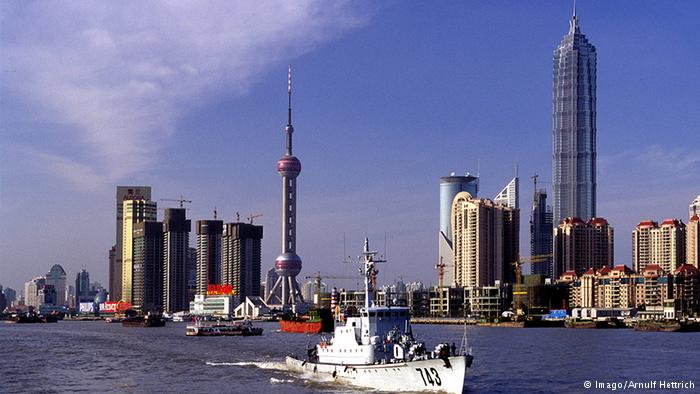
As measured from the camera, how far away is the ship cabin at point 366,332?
88250 millimetres

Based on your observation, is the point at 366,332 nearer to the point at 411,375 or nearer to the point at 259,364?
the point at 411,375

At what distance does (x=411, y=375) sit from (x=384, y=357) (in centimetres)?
A: 658

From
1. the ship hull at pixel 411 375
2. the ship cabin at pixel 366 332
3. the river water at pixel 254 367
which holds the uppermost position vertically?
the ship cabin at pixel 366 332

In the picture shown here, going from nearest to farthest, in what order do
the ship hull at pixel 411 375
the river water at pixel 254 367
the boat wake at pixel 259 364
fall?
the ship hull at pixel 411 375 < the river water at pixel 254 367 < the boat wake at pixel 259 364

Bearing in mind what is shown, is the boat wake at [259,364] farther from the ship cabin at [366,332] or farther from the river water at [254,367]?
the ship cabin at [366,332]

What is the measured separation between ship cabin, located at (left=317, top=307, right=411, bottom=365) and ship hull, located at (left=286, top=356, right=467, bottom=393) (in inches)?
56.2

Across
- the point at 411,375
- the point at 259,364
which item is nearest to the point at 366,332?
the point at 411,375

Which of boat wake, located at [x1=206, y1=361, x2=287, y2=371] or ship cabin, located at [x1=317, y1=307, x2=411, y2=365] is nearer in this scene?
ship cabin, located at [x1=317, y1=307, x2=411, y2=365]

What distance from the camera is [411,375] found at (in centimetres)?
8188

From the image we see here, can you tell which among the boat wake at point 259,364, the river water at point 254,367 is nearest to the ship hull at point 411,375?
the river water at point 254,367

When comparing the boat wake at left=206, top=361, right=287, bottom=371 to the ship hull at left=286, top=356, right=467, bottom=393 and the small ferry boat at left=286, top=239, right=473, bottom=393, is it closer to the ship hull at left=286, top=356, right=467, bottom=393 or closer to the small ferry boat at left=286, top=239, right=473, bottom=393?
the small ferry boat at left=286, top=239, right=473, bottom=393

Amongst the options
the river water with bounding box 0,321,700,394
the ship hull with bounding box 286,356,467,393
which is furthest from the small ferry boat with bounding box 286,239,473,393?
the river water with bounding box 0,321,700,394

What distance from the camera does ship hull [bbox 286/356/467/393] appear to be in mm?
79875

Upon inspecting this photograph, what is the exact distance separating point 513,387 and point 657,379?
1984 centimetres
